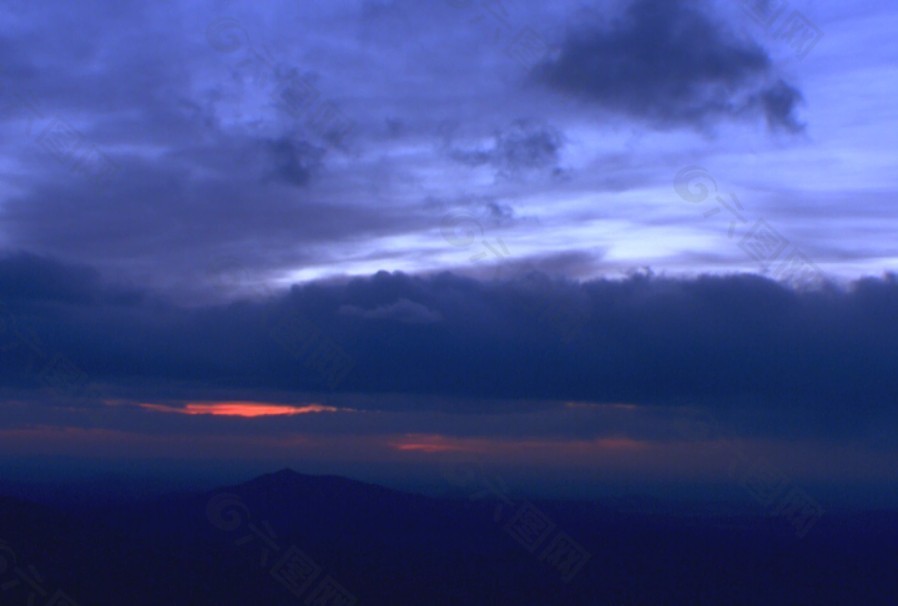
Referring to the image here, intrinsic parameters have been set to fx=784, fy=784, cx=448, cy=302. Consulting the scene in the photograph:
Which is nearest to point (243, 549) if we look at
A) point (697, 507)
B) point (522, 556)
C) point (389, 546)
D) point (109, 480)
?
point (389, 546)

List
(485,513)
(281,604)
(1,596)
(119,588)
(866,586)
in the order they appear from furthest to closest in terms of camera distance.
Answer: (485,513) → (866,586) → (281,604) → (119,588) → (1,596)

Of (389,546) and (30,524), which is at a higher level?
(30,524)

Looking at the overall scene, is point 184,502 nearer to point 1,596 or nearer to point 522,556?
point 522,556

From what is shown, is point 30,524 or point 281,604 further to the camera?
point 281,604

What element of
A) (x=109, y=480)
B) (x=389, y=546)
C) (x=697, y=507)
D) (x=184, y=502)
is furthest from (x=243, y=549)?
(x=109, y=480)

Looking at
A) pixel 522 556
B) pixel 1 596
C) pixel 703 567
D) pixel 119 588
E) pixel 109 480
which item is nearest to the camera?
pixel 1 596

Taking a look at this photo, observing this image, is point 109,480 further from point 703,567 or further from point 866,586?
point 866,586
